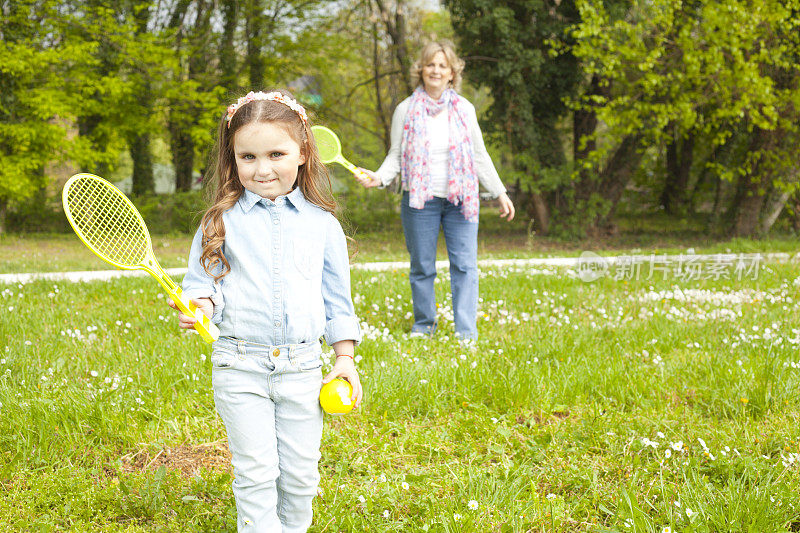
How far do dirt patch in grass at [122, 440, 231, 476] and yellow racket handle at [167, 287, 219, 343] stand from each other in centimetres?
126

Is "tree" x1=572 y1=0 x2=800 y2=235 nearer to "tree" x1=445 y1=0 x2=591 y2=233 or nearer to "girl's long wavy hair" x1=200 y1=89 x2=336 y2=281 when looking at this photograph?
"tree" x1=445 y1=0 x2=591 y2=233

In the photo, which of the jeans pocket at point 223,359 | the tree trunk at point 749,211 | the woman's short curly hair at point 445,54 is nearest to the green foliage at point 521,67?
the tree trunk at point 749,211

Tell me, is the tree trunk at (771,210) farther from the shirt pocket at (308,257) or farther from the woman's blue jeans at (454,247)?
the shirt pocket at (308,257)

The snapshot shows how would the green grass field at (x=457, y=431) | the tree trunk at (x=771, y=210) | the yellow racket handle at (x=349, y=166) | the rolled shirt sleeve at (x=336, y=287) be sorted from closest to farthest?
the rolled shirt sleeve at (x=336, y=287) → the green grass field at (x=457, y=431) → the yellow racket handle at (x=349, y=166) → the tree trunk at (x=771, y=210)

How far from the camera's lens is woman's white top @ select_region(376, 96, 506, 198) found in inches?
200

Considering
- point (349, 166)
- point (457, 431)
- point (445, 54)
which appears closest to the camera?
point (457, 431)

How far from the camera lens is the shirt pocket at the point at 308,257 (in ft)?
7.95

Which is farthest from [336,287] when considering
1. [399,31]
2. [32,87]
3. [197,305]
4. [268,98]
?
[32,87]

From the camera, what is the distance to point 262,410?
2359mm

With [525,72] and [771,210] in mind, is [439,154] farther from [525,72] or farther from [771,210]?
[771,210]

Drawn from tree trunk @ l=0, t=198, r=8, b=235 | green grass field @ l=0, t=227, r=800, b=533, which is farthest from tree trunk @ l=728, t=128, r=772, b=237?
tree trunk @ l=0, t=198, r=8, b=235

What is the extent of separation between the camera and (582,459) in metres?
3.36

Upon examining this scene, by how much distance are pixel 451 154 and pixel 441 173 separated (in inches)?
6.1

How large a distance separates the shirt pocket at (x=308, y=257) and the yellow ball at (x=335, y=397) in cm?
39
